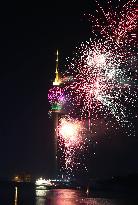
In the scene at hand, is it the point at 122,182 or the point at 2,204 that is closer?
the point at 2,204

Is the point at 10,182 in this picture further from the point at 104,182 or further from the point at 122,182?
the point at 122,182

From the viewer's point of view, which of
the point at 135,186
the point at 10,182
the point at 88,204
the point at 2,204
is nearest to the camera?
the point at 2,204

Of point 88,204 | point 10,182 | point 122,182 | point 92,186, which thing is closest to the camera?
point 88,204

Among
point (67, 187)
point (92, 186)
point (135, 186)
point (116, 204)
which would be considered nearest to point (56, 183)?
point (67, 187)

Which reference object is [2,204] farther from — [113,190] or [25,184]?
[25,184]

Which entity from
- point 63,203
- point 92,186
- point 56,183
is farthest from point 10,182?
point 63,203

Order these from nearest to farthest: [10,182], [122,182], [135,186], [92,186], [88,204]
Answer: [88,204] < [135,186] < [122,182] < [92,186] < [10,182]

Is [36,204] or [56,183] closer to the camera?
[36,204]

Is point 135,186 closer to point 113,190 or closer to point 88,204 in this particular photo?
point 113,190

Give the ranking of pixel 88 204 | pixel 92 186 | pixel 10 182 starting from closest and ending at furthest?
pixel 88 204 < pixel 92 186 < pixel 10 182
